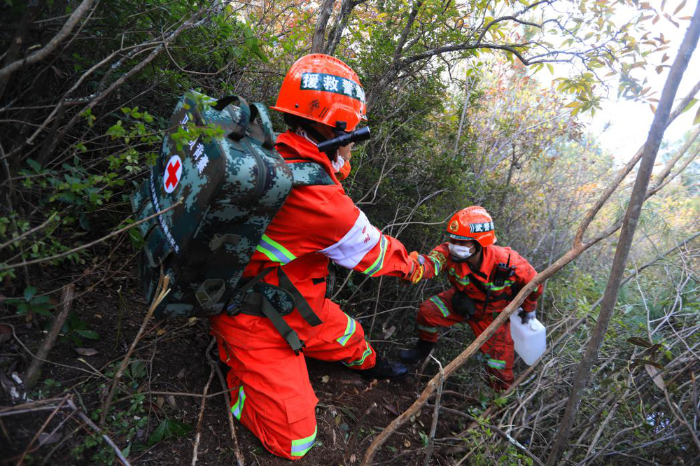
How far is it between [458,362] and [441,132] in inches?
143

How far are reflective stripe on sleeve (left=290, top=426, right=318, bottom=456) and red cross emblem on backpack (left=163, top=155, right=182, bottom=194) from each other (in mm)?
1618

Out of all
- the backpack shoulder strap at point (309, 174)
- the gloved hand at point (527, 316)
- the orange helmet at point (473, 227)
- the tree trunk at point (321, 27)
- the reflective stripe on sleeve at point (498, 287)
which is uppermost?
the tree trunk at point (321, 27)

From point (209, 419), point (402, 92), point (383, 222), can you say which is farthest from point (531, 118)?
point (209, 419)

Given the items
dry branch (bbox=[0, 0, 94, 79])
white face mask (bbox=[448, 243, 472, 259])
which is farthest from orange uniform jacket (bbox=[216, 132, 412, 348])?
dry branch (bbox=[0, 0, 94, 79])

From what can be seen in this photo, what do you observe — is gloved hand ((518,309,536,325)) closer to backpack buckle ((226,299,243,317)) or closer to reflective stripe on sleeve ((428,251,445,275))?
reflective stripe on sleeve ((428,251,445,275))

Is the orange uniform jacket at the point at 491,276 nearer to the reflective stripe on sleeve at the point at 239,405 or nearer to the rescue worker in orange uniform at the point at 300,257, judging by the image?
the rescue worker in orange uniform at the point at 300,257

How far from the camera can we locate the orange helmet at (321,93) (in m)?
2.38

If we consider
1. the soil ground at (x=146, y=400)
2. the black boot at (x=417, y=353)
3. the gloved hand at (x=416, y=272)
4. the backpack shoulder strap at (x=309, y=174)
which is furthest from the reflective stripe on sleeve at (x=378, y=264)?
the black boot at (x=417, y=353)

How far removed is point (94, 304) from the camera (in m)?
2.57

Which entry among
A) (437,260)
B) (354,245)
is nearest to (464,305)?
(437,260)

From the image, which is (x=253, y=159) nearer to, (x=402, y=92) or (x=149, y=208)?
(x=149, y=208)

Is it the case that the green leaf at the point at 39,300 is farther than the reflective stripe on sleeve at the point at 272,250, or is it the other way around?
the reflective stripe on sleeve at the point at 272,250

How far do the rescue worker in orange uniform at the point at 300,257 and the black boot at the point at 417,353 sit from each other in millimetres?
1690

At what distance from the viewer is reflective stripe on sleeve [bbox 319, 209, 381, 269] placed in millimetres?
2324
